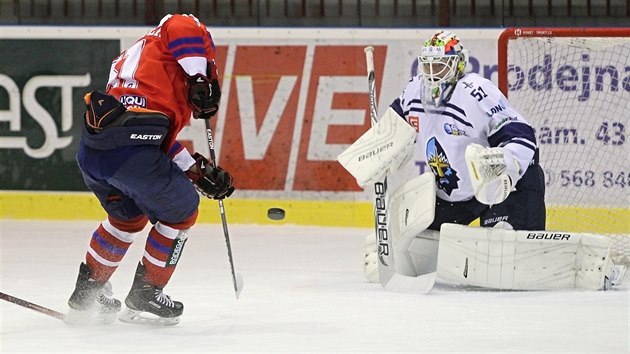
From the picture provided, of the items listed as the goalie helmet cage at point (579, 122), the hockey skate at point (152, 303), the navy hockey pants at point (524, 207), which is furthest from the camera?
the goalie helmet cage at point (579, 122)

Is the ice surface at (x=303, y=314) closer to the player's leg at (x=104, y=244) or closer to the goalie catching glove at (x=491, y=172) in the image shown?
the player's leg at (x=104, y=244)

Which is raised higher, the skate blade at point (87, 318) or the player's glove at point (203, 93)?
the player's glove at point (203, 93)

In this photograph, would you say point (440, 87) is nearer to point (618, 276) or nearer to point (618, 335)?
point (618, 276)

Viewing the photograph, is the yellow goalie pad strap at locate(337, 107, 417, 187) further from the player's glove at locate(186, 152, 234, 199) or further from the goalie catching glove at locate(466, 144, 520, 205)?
the player's glove at locate(186, 152, 234, 199)

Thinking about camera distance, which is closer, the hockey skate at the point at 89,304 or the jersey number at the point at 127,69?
the jersey number at the point at 127,69

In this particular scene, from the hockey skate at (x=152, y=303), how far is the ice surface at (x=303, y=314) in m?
0.05

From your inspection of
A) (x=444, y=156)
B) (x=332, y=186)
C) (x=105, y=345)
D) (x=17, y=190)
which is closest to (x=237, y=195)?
(x=332, y=186)

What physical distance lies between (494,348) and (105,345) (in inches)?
44.9

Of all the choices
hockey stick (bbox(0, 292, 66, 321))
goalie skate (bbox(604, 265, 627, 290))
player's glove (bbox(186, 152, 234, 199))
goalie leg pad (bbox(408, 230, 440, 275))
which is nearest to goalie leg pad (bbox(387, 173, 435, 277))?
goalie leg pad (bbox(408, 230, 440, 275))

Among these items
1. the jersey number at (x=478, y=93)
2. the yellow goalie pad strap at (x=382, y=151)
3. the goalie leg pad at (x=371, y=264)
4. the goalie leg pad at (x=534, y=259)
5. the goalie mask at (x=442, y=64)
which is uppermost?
the goalie mask at (x=442, y=64)

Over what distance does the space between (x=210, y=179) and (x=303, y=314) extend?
0.59 m

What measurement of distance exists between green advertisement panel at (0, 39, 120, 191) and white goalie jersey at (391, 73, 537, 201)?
102 inches

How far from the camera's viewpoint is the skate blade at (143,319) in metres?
4.48

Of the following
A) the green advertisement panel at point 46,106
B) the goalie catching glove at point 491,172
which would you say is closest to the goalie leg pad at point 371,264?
the goalie catching glove at point 491,172
